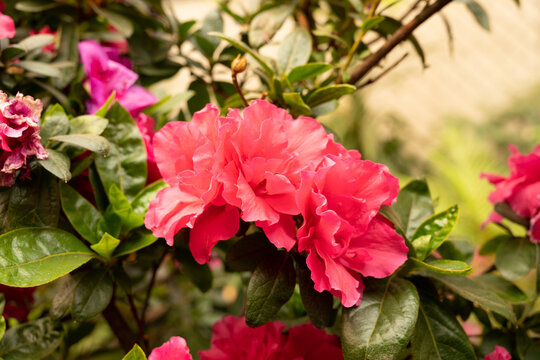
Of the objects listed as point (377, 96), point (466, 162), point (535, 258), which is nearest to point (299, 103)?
point (535, 258)

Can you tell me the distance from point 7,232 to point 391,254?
41cm

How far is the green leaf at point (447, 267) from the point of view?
1.66ft

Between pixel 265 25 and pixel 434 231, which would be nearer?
pixel 434 231

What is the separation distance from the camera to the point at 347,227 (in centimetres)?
49

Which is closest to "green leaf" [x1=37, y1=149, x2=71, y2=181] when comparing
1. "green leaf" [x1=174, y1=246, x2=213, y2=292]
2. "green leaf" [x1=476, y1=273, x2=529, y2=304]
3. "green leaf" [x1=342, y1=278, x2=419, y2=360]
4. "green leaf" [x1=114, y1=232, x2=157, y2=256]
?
"green leaf" [x1=114, y1=232, x2=157, y2=256]

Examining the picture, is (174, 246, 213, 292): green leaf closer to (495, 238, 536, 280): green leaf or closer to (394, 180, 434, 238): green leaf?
(394, 180, 434, 238): green leaf

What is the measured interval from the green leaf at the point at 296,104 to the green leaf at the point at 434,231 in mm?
201

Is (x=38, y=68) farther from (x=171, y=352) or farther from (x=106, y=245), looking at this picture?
(x=171, y=352)

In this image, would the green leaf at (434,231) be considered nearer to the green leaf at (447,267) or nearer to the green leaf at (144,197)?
the green leaf at (447,267)

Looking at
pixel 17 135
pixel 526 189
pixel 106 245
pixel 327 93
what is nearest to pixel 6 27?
pixel 17 135

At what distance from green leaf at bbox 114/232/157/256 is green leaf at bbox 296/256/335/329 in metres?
0.18

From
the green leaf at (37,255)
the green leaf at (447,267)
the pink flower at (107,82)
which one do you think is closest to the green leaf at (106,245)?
the green leaf at (37,255)

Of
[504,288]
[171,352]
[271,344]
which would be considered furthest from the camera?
[504,288]

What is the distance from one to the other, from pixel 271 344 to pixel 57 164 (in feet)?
1.04
